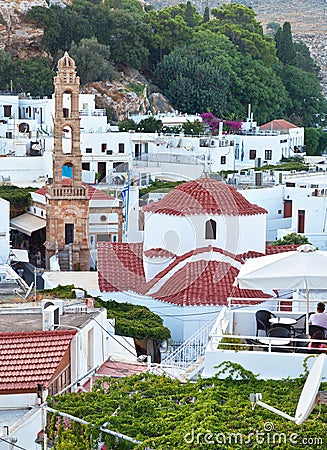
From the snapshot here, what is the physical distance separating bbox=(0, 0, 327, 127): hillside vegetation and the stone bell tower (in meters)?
27.5

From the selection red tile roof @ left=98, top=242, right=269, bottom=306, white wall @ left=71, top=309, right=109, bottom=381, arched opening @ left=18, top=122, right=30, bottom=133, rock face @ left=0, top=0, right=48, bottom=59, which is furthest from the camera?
rock face @ left=0, top=0, right=48, bottom=59

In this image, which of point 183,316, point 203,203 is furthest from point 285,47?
point 183,316

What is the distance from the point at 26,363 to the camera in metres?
13.6

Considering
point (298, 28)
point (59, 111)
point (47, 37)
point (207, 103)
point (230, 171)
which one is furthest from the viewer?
point (298, 28)

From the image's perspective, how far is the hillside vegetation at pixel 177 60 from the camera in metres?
70.0

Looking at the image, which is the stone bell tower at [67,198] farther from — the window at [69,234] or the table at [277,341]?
the table at [277,341]

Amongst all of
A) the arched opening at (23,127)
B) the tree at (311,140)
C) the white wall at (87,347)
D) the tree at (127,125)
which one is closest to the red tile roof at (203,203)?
the white wall at (87,347)

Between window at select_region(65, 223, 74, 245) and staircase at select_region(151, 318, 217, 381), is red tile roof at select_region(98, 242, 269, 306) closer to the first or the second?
staircase at select_region(151, 318, 217, 381)

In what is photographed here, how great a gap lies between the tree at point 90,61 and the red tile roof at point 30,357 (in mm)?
55867

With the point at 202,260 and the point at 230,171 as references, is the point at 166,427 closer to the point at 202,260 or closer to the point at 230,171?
the point at 202,260

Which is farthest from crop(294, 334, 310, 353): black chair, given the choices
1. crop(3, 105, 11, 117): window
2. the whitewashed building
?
crop(3, 105, 11, 117): window

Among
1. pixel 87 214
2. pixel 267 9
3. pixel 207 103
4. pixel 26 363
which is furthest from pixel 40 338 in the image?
pixel 267 9

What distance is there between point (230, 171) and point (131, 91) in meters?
17.0

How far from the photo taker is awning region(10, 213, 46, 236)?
41.8 m
